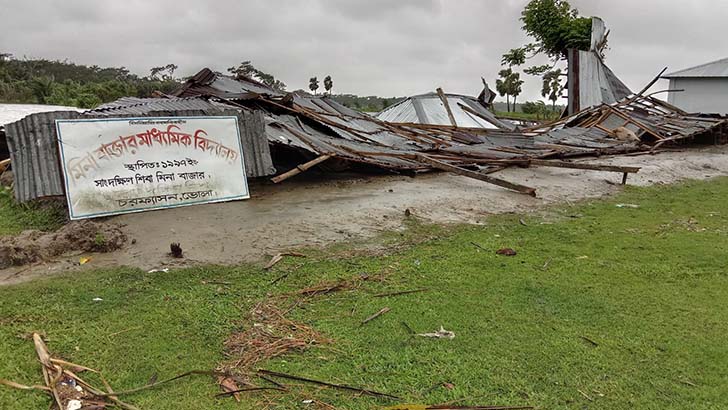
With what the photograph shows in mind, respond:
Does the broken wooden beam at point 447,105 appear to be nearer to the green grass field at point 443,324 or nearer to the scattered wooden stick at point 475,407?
the green grass field at point 443,324

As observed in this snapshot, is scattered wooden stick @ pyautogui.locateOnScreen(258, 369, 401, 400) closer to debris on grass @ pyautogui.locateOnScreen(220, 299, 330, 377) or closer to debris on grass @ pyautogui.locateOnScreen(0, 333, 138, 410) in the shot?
debris on grass @ pyautogui.locateOnScreen(220, 299, 330, 377)

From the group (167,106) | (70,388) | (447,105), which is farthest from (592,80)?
(70,388)

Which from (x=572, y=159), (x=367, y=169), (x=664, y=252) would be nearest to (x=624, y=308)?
(x=664, y=252)

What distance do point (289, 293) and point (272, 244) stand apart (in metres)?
1.35

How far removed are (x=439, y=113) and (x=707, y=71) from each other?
2034cm

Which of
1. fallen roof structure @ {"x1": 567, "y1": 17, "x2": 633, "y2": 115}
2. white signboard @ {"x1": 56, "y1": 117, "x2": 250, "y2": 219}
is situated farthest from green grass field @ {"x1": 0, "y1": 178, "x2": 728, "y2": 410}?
fallen roof structure @ {"x1": 567, "y1": 17, "x2": 633, "y2": 115}

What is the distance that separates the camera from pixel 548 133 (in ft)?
51.1

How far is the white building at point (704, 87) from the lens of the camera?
27312mm

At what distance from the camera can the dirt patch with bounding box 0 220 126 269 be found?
4.73 meters

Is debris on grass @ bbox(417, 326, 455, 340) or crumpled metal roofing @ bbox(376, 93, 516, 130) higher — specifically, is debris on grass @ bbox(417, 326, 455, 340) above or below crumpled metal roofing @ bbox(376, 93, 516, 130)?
below

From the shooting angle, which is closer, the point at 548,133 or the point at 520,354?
the point at 520,354

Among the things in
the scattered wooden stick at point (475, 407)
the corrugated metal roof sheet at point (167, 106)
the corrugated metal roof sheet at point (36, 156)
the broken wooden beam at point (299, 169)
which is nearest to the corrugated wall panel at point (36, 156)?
the corrugated metal roof sheet at point (36, 156)

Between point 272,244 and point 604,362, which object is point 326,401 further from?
point 272,244

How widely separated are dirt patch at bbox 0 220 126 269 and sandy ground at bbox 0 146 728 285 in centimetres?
13
